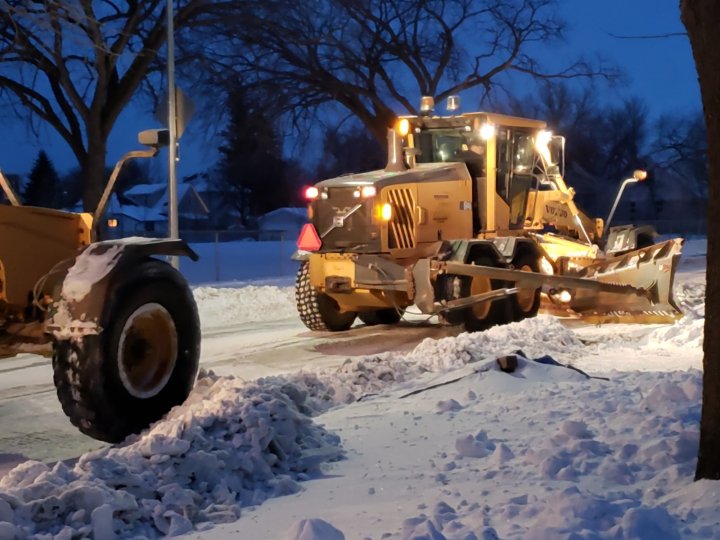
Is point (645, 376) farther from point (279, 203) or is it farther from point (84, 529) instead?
point (279, 203)

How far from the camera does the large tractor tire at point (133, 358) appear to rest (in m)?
6.07

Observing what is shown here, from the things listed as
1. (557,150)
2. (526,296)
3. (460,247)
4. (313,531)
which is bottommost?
(313,531)

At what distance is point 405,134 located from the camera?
13633 mm

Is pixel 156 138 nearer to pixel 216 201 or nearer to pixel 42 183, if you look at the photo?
pixel 42 183

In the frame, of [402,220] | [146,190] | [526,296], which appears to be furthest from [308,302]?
[146,190]

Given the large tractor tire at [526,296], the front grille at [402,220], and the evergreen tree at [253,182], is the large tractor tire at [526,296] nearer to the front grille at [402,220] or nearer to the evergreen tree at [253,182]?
the front grille at [402,220]

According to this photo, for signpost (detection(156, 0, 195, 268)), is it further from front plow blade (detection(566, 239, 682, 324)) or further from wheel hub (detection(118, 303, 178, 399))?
wheel hub (detection(118, 303, 178, 399))

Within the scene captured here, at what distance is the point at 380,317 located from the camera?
14484 mm

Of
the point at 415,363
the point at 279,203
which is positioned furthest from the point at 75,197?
the point at 415,363

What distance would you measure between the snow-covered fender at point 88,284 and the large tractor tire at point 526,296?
7.30 metres

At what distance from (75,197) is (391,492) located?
206ft

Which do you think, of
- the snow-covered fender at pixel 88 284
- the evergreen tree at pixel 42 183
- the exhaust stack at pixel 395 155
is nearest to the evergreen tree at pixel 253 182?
the evergreen tree at pixel 42 183

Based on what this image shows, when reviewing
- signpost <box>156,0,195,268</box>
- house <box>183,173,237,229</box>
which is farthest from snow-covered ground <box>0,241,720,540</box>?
house <box>183,173,237,229</box>

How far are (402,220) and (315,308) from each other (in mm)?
1870
